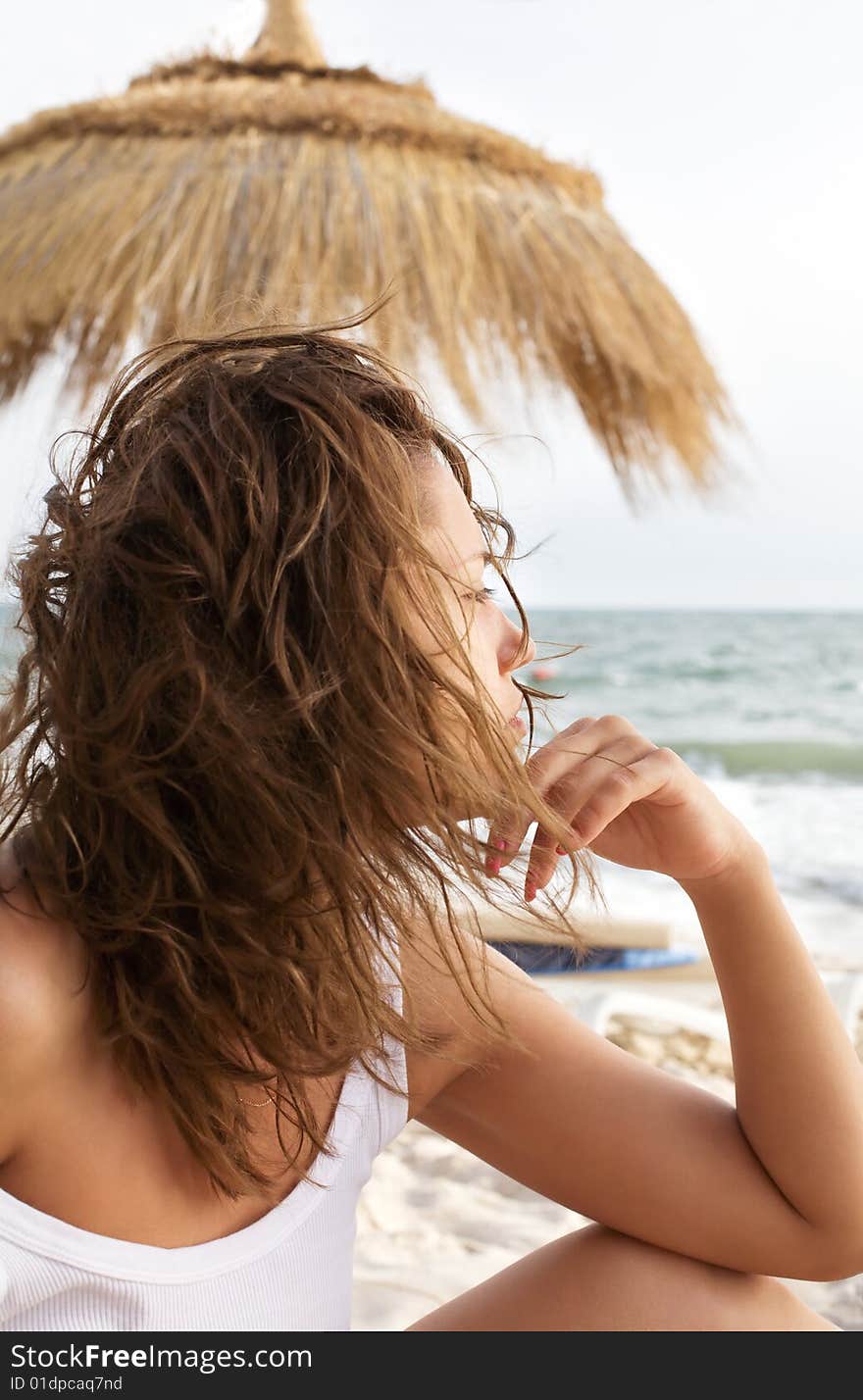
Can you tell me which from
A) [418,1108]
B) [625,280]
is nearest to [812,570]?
[625,280]

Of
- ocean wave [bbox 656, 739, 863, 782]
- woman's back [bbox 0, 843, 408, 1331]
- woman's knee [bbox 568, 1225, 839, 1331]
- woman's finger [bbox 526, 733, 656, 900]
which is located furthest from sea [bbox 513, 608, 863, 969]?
woman's back [bbox 0, 843, 408, 1331]

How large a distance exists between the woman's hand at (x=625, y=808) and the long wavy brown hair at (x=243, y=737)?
0.06m

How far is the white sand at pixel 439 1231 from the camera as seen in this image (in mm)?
2088

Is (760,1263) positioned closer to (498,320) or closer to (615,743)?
(615,743)

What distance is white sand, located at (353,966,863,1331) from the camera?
209 cm

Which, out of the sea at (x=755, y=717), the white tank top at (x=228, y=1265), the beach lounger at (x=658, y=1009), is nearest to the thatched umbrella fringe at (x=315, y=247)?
the beach lounger at (x=658, y=1009)

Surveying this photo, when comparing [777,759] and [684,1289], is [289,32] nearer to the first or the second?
[684,1289]

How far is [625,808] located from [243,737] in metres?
0.43

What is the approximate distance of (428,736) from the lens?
1006mm

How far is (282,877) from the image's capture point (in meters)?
0.95

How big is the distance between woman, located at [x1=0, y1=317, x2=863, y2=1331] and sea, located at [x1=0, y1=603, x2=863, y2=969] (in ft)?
19.0

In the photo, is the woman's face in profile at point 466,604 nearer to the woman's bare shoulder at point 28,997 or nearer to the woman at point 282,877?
the woman at point 282,877

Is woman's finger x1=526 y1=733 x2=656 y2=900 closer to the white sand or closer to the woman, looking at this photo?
the woman
